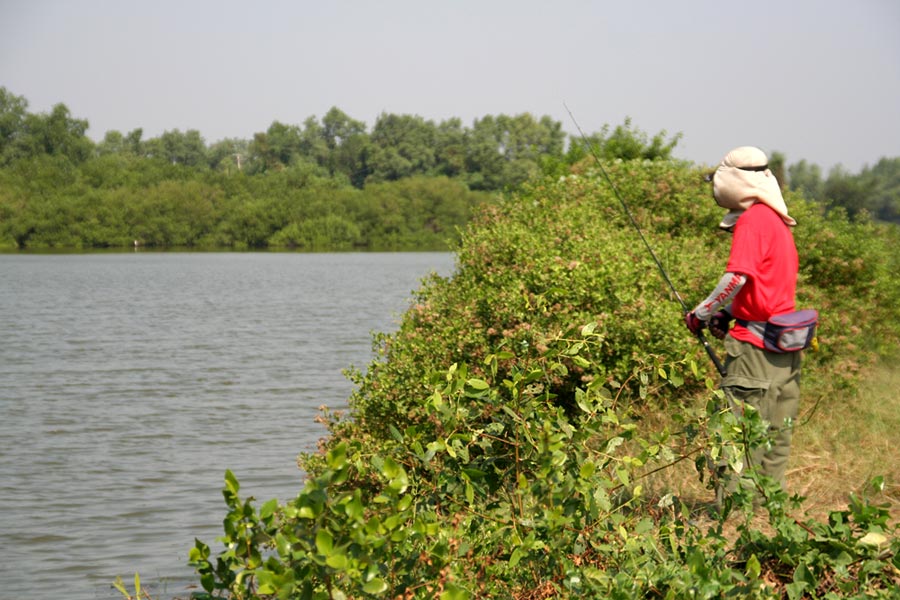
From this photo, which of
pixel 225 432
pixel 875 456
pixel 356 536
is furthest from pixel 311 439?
pixel 356 536

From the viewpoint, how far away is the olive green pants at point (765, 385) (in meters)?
6.12

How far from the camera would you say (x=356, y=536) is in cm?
354

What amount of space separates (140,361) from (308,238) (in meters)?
93.4

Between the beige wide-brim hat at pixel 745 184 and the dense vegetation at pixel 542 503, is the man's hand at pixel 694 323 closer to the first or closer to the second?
the dense vegetation at pixel 542 503

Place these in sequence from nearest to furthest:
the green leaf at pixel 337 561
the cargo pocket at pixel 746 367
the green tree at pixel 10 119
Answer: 1. the green leaf at pixel 337 561
2. the cargo pocket at pixel 746 367
3. the green tree at pixel 10 119

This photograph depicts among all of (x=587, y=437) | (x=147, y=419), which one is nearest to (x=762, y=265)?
(x=587, y=437)

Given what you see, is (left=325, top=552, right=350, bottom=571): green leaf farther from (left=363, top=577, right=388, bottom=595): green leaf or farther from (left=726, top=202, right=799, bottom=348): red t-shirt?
(left=726, top=202, right=799, bottom=348): red t-shirt

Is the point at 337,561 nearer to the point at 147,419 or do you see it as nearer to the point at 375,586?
the point at 375,586

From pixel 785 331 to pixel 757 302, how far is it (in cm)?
23

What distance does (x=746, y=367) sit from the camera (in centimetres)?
615

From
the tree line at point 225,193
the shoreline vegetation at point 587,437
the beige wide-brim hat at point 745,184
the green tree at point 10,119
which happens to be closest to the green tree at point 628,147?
the shoreline vegetation at point 587,437

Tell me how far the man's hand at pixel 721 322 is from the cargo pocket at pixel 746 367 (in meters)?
0.09

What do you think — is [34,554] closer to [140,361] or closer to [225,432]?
[225,432]

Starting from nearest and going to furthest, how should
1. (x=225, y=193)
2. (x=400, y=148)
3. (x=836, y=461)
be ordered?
(x=836, y=461)
(x=225, y=193)
(x=400, y=148)
